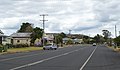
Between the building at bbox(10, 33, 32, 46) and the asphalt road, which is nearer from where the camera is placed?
the asphalt road

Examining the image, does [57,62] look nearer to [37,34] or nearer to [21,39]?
[37,34]

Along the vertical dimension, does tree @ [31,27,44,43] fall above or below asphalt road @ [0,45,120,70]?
above

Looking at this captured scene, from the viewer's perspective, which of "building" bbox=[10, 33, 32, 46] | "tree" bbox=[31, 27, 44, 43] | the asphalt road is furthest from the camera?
"building" bbox=[10, 33, 32, 46]

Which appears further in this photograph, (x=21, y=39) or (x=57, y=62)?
(x=21, y=39)

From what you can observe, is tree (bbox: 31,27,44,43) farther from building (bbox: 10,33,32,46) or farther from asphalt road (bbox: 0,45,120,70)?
asphalt road (bbox: 0,45,120,70)

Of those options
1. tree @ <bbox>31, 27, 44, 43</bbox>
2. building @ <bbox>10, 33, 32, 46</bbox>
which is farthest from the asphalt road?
building @ <bbox>10, 33, 32, 46</bbox>

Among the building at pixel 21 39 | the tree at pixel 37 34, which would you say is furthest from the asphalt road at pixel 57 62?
the building at pixel 21 39

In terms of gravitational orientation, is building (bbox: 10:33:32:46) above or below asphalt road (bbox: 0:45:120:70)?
above

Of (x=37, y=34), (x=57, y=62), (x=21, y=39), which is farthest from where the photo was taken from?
(x=21, y=39)

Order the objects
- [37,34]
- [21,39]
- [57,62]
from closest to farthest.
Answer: [57,62] < [37,34] < [21,39]

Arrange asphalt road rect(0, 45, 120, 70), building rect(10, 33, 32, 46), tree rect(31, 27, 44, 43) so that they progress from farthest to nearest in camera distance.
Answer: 1. building rect(10, 33, 32, 46)
2. tree rect(31, 27, 44, 43)
3. asphalt road rect(0, 45, 120, 70)

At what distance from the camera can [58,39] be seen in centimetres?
14850

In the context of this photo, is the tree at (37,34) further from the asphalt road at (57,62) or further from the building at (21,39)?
the asphalt road at (57,62)

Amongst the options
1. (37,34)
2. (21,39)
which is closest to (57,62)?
(37,34)
